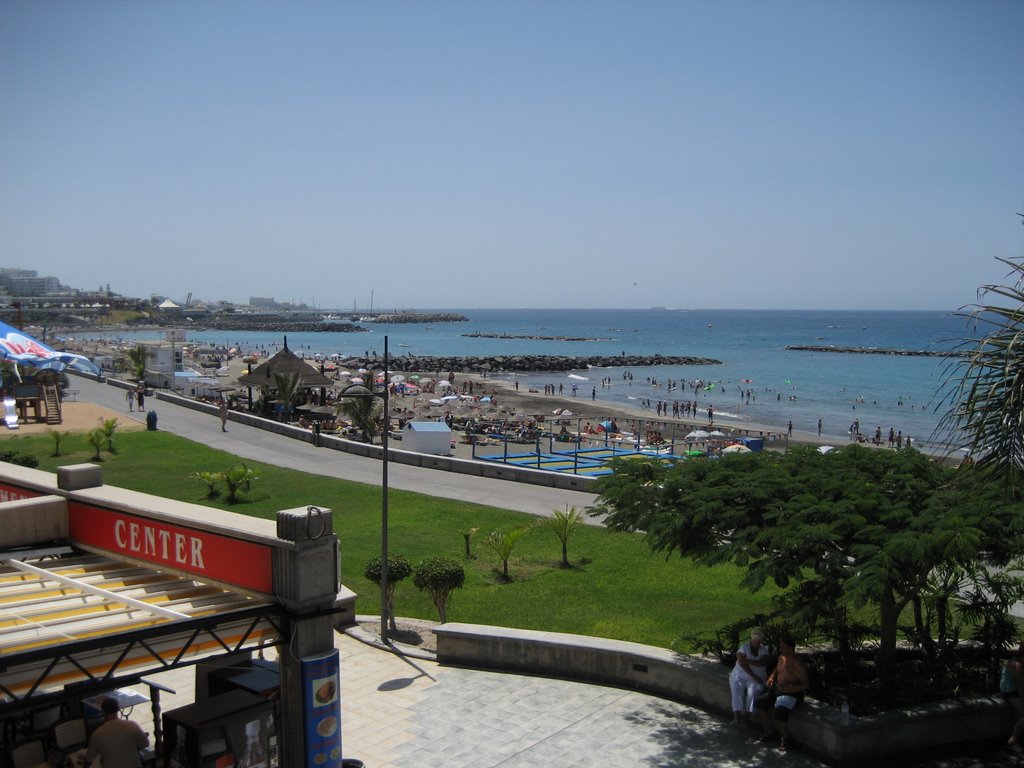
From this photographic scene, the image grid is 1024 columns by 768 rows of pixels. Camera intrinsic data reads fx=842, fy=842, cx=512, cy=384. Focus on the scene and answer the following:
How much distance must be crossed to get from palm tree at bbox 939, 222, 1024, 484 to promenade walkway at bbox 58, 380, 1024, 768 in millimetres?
3619

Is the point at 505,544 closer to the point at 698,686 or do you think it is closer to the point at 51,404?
the point at 698,686

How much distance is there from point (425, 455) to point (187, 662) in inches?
806

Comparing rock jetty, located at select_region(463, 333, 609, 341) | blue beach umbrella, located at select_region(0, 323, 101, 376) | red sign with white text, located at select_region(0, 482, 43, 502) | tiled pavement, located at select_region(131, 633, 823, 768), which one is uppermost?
blue beach umbrella, located at select_region(0, 323, 101, 376)

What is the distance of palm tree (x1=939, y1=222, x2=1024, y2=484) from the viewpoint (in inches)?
275

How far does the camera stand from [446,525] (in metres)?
19.3

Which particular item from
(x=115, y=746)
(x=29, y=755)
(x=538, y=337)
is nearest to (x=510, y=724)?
(x=115, y=746)

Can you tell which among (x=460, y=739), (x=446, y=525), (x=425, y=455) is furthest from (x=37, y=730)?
(x=425, y=455)

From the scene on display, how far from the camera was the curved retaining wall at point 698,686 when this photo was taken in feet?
28.2

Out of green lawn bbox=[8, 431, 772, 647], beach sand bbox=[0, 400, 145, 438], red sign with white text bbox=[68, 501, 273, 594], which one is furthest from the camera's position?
beach sand bbox=[0, 400, 145, 438]

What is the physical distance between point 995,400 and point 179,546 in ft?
24.2

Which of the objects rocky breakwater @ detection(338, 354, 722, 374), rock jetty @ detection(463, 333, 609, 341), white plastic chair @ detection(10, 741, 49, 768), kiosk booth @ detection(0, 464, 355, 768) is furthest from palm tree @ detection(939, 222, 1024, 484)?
rock jetty @ detection(463, 333, 609, 341)

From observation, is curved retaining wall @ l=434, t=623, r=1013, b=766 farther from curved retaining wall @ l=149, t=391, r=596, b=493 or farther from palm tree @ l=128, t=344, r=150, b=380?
palm tree @ l=128, t=344, r=150, b=380

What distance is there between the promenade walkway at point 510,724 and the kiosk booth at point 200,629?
1659 millimetres

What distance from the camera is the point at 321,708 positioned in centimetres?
725
